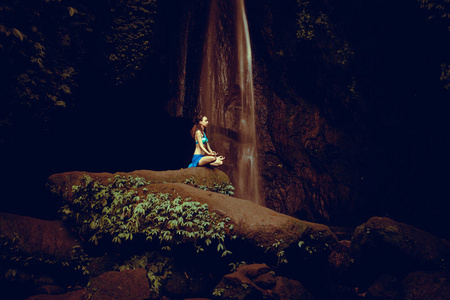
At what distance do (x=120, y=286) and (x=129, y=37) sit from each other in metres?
8.14

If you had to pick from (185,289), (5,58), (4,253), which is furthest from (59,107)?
(185,289)

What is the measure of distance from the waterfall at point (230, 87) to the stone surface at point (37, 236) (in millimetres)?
7286

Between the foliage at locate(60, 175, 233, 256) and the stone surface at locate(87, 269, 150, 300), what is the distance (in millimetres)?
626

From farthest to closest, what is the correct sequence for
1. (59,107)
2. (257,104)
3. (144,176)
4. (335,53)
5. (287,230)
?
(257,104), (335,53), (59,107), (144,176), (287,230)

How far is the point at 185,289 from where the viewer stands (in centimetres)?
463

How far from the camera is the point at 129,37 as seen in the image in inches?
374

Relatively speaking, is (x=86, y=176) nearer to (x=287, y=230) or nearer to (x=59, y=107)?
(x=59, y=107)

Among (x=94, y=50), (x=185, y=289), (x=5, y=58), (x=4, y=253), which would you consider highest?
(x=94, y=50)

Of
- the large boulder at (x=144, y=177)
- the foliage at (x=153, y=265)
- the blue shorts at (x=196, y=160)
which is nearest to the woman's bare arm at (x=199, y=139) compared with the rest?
the blue shorts at (x=196, y=160)

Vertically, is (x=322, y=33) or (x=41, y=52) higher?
(x=322, y=33)

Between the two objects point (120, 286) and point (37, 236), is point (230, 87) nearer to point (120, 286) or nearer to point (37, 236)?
point (37, 236)

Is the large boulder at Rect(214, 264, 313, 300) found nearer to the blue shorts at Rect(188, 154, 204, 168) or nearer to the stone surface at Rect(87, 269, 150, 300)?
the stone surface at Rect(87, 269, 150, 300)

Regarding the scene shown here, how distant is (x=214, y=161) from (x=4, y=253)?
468cm

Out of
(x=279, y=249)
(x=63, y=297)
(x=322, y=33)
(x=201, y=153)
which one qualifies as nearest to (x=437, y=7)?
(x=322, y=33)
